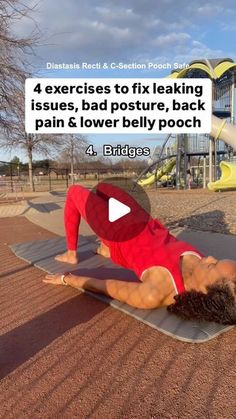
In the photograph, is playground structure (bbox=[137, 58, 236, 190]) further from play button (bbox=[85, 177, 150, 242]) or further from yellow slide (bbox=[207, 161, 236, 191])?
play button (bbox=[85, 177, 150, 242])

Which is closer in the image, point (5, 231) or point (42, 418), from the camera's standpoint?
point (42, 418)

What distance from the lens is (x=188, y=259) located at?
353cm

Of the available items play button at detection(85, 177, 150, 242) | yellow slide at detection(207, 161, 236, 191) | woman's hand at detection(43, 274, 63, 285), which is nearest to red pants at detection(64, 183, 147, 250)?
play button at detection(85, 177, 150, 242)

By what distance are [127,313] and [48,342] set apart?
829 mm

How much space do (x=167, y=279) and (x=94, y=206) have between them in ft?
5.38

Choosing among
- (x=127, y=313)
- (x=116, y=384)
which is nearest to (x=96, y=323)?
(x=127, y=313)

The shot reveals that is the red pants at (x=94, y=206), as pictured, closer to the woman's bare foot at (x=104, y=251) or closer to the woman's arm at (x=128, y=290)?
the woman's arm at (x=128, y=290)

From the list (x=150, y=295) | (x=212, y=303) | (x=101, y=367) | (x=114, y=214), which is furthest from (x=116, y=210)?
(x=101, y=367)

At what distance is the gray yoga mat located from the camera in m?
3.36

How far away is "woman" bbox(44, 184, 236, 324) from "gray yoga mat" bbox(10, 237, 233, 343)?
9cm

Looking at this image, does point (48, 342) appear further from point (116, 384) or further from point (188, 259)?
point (188, 259)

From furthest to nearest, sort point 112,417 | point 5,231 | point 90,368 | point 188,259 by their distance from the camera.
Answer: point 5,231 < point 188,259 < point 90,368 < point 112,417

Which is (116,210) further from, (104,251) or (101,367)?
(101,367)

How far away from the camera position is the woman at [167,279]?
307 centimetres
